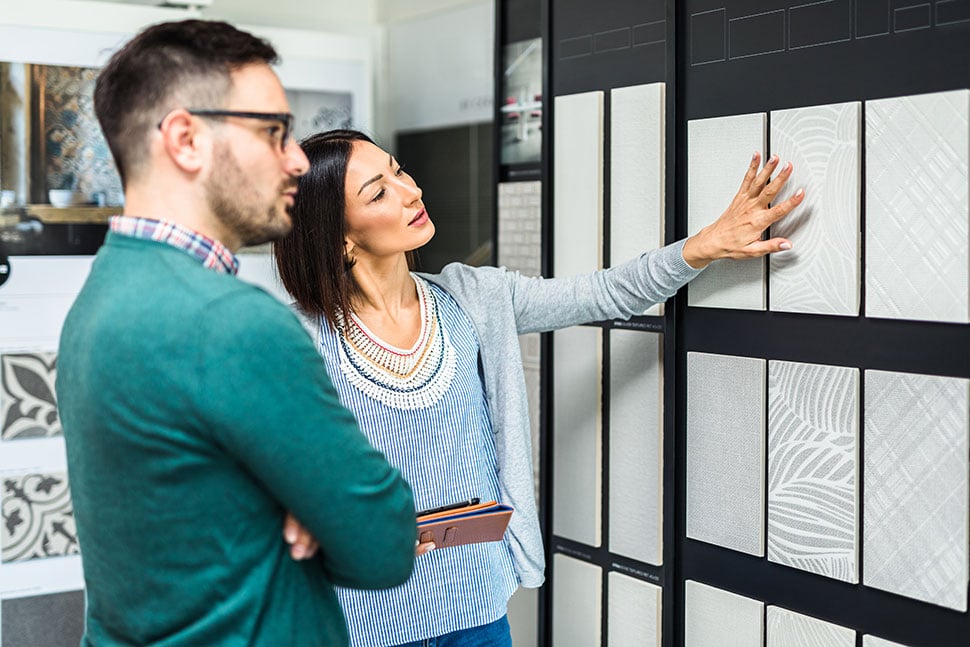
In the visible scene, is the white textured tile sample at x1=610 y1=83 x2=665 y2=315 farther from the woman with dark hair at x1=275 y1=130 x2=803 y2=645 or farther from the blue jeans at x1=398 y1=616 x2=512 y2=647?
the blue jeans at x1=398 y1=616 x2=512 y2=647

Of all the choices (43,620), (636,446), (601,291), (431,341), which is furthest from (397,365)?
(43,620)

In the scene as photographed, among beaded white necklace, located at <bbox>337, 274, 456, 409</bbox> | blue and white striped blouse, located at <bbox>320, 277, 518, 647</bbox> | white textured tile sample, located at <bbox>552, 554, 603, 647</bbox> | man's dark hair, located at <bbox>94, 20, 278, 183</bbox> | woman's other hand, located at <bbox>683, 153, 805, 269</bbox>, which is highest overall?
man's dark hair, located at <bbox>94, 20, 278, 183</bbox>

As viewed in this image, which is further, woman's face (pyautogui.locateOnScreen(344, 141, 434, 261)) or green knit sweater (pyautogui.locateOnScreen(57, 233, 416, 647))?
woman's face (pyautogui.locateOnScreen(344, 141, 434, 261))

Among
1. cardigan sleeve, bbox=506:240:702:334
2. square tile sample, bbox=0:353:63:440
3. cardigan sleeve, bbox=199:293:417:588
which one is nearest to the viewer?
cardigan sleeve, bbox=199:293:417:588

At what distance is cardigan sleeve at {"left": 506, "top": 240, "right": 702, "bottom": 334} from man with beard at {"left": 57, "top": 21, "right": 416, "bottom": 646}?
836 millimetres

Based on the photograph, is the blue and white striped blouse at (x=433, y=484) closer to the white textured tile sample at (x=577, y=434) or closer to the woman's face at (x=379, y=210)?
the woman's face at (x=379, y=210)

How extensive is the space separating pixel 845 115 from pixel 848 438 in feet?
1.80

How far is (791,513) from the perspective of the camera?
186 centimetres

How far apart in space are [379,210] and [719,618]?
1.04m

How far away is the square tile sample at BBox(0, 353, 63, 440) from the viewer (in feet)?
9.47

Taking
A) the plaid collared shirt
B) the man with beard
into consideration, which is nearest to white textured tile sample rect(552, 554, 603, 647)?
the man with beard

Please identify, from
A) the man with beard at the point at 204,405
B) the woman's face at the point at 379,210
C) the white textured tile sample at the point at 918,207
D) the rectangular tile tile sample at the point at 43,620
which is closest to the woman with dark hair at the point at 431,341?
the woman's face at the point at 379,210

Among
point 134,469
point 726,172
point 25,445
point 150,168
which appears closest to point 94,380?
point 134,469

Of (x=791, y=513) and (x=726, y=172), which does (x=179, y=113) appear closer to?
(x=726, y=172)
